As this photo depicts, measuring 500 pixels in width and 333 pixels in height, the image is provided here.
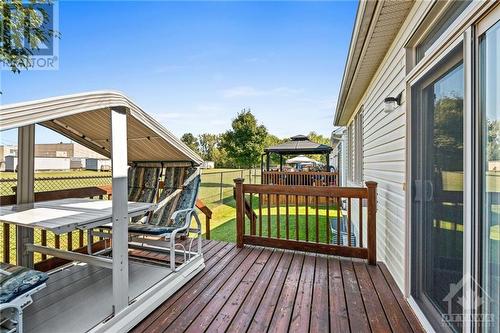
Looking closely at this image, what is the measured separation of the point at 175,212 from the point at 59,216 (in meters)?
1.16

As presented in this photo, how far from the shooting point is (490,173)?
129cm

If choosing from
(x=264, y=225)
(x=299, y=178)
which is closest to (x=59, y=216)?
(x=264, y=225)

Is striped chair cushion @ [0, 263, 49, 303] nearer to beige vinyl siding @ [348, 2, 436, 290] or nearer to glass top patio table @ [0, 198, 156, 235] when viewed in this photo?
glass top patio table @ [0, 198, 156, 235]

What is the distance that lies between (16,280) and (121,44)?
26.5 ft

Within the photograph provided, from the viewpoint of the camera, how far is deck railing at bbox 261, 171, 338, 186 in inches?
408

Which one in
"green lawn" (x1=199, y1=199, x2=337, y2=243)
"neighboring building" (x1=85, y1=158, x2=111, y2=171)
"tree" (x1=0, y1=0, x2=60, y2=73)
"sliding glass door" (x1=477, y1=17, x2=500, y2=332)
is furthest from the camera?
"neighboring building" (x1=85, y1=158, x2=111, y2=171)

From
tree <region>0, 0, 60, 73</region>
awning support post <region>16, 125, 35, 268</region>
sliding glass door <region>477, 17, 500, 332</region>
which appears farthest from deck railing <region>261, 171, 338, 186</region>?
sliding glass door <region>477, 17, 500, 332</region>

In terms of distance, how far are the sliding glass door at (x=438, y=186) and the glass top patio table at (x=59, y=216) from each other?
8.61 ft

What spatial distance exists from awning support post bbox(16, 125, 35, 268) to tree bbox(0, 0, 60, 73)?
2.47 m

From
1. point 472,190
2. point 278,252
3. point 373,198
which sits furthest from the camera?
point 278,252

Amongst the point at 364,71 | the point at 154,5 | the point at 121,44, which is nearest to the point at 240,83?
the point at 121,44

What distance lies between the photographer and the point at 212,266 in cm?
334

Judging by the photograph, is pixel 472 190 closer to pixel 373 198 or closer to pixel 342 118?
pixel 373 198

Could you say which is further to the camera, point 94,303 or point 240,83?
point 240,83
